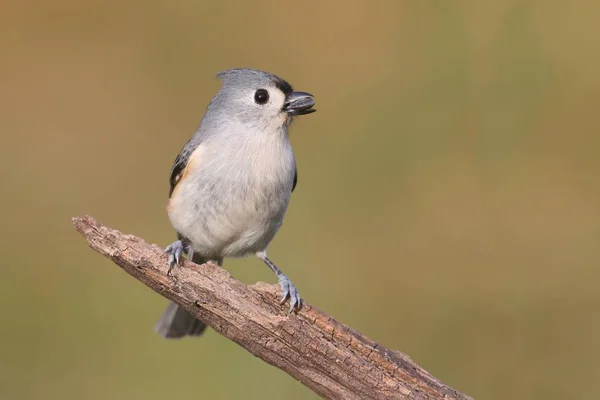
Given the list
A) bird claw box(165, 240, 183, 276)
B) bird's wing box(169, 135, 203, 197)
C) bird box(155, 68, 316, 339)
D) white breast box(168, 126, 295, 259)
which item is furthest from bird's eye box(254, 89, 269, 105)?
bird claw box(165, 240, 183, 276)

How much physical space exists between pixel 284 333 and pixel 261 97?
96 centimetres

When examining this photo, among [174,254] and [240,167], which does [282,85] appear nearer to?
[240,167]

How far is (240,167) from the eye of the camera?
9.25 ft

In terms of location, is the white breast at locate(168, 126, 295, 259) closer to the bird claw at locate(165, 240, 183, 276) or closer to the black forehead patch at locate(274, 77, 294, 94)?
the black forehead patch at locate(274, 77, 294, 94)

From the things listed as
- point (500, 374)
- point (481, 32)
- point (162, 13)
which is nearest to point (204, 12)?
point (162, 13)

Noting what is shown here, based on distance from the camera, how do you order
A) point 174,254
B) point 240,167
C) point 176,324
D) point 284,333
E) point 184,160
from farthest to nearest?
point 176,324, point 184,160, point 240,167, point 174,254, point 284,333

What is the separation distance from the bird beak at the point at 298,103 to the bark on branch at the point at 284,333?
0.74 metres

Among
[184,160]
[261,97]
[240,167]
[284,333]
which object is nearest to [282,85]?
[261,97]

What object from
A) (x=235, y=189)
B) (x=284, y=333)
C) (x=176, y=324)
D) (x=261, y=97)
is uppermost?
(x=261, y=97)

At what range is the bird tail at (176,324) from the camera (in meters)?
3.20

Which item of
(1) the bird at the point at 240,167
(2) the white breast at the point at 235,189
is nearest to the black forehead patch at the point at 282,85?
(1) the bird at the point at 240,167

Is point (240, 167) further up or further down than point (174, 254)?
further up

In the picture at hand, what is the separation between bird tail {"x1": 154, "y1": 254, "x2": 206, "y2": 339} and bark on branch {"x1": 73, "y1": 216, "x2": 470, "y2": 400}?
0.81 meters

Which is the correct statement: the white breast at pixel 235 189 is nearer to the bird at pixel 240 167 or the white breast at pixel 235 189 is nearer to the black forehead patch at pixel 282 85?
the bird at pixel 240 167
